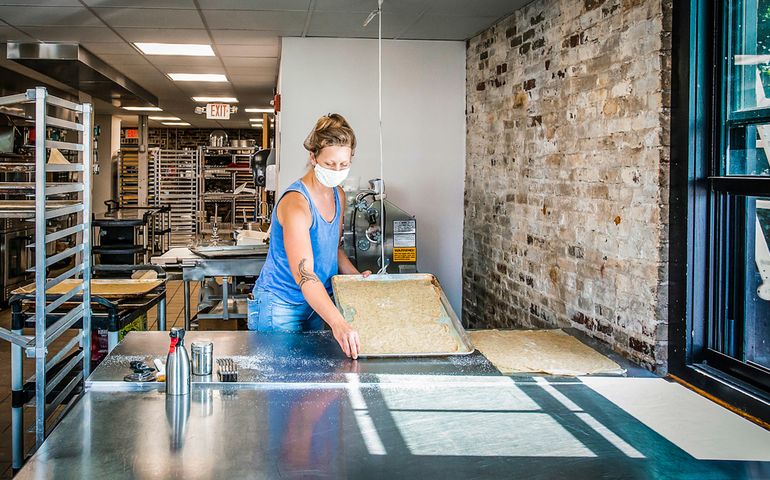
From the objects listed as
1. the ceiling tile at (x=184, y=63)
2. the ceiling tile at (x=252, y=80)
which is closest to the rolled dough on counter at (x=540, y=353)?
the ceiling tile at (x=184, y=63)

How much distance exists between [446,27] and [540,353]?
3222mm

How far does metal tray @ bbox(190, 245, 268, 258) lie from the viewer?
18.0 feet

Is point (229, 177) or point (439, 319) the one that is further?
point (229, 177)

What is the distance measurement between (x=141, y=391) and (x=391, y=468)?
41.1 inches

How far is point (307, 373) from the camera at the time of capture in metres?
2.74

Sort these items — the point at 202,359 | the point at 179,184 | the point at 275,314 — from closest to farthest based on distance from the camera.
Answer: the point at 202,359
the point at 275,314
the point at 179,184

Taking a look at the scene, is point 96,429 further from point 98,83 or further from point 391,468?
point 98,83

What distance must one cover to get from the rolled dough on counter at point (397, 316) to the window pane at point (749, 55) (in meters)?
1.45

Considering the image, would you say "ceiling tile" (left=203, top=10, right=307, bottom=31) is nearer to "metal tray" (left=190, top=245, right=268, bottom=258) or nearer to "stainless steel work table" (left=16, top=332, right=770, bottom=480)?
"metal tray" (left=190, top=245, right=268, bottom=258)

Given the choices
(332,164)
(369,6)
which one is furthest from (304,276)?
(369,6)

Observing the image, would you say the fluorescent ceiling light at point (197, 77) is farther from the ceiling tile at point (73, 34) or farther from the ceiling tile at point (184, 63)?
the ceiling tile at point (73, 34)

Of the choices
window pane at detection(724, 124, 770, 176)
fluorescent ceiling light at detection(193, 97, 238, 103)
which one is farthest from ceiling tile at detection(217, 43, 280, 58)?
window pane at detection(724, 124, 770, 176)

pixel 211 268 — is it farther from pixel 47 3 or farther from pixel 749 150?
pixel 749 150

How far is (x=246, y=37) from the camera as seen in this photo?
6.38 meters
